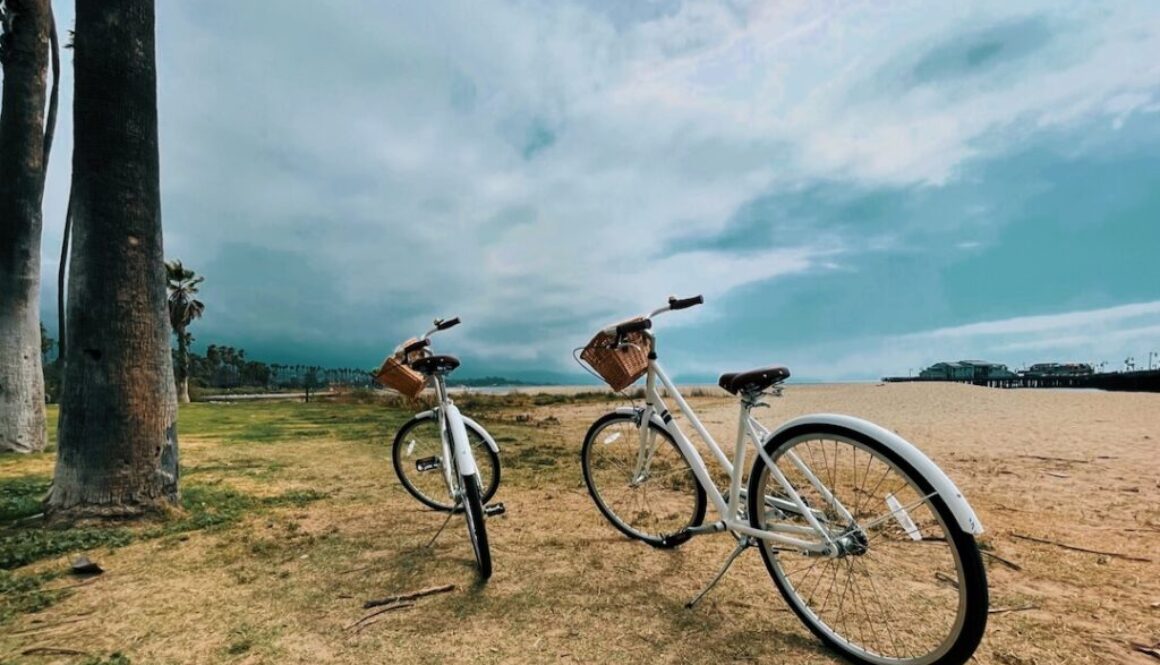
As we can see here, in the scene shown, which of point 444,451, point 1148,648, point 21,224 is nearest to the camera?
point 1148,648

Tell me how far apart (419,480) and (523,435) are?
6134 mm

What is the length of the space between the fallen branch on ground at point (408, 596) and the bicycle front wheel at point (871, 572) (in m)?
1.83

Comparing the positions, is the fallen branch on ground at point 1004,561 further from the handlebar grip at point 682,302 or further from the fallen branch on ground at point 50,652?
the fallen branch on ground at point 50,652

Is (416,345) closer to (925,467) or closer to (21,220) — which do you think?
(925,467)

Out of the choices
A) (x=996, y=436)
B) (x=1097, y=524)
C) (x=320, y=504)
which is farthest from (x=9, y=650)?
(x=996, y=436)

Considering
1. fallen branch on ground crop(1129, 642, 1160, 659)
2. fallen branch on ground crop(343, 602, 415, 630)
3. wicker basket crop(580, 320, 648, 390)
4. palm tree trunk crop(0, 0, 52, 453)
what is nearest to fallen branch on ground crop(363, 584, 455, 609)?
fallen branch on ground crop(343, 602, 415, 630)

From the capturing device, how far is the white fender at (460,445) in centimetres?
336

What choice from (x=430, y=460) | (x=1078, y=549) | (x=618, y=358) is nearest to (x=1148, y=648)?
(x=1078, y=549)

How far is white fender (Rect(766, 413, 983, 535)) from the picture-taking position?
6.70ft

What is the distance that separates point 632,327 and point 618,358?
23 centimetres

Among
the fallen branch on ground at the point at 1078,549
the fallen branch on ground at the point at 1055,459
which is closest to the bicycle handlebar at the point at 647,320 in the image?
the fallen branch on ground at the point at 1078,549

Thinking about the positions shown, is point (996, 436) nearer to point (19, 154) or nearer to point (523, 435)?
point (523, 435)

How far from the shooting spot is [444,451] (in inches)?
163

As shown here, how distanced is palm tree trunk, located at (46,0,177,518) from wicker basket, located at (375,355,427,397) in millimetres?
1985
